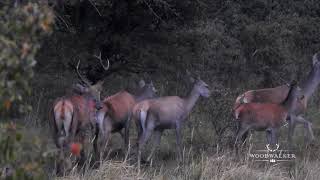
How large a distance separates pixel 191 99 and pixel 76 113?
7.02ft

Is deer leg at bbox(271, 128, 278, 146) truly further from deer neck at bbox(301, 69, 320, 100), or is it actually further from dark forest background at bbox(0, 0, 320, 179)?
deer neck at bbox(301, 69, 320, 100)

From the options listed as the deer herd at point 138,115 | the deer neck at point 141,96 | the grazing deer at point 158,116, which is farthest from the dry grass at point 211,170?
the deer neck at point 141,96

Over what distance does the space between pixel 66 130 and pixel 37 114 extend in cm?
270

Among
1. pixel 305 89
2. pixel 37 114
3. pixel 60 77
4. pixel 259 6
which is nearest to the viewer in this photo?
pixel 37 114

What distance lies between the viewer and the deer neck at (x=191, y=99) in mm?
11305

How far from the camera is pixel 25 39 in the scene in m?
3.66

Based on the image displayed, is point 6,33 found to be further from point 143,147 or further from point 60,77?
point 60,77

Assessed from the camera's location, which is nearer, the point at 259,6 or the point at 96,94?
the point at 96,94

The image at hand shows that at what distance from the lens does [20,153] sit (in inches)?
150

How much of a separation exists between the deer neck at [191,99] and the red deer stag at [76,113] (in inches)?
58.3

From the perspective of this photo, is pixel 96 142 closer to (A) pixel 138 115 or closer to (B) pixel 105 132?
(B) pixel 105 132

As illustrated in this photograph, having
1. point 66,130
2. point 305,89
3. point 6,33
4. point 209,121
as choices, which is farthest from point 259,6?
point 6,33

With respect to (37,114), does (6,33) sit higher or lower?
higher

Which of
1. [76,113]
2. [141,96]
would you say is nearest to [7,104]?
[76,113]
